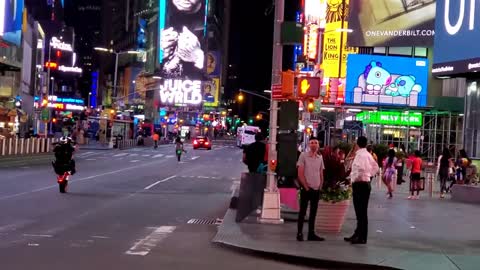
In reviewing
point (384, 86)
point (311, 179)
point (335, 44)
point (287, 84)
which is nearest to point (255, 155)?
point (287, 84)

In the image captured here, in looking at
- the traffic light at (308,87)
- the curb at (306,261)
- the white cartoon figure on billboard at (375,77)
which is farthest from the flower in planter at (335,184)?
the white cartoon figure on billboard at (375,77)

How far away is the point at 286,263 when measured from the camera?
9945 mm

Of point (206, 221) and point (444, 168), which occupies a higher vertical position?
point (444, 168)

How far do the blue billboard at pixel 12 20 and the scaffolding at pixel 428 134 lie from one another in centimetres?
2977

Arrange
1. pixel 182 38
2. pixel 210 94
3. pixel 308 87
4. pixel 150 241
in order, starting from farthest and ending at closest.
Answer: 1. pixel 210 94
2. pixel 182 38
3. pixel 308 87
4. pixel 150 241

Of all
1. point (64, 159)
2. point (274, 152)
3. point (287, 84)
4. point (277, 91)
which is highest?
point (287, 84)

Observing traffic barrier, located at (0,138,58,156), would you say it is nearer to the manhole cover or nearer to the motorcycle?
the motorcycle

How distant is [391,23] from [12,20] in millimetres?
Result: 32163

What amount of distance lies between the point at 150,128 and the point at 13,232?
91556 mm

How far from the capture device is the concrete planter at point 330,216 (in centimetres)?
1258

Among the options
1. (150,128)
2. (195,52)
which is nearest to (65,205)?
(150,128)

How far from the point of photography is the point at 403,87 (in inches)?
2258

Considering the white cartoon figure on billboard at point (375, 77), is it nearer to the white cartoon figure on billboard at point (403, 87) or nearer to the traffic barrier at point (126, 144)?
the white cartoon figure on billboard at point (403, 87)

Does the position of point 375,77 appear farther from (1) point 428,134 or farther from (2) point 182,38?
(2) point 182,38
